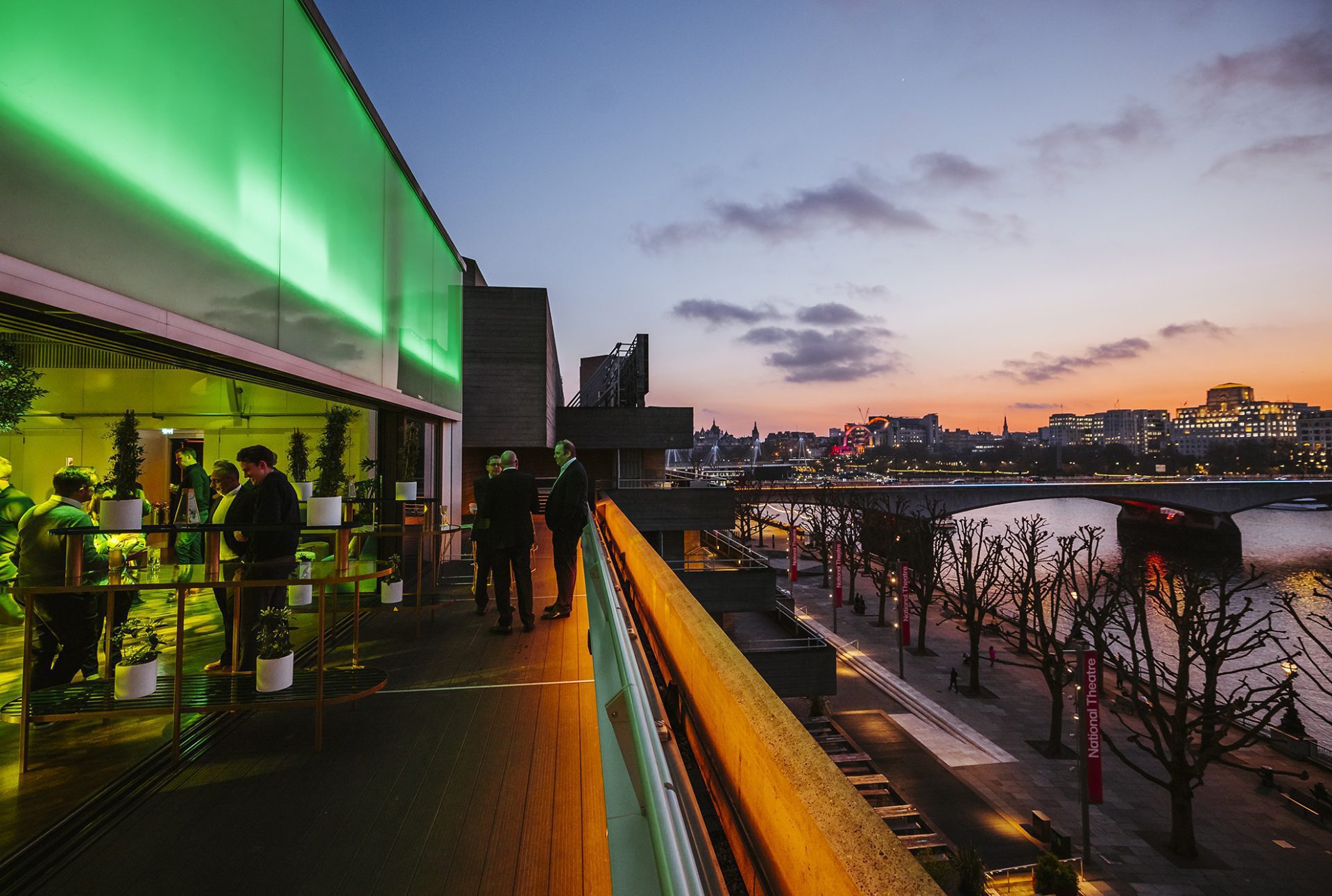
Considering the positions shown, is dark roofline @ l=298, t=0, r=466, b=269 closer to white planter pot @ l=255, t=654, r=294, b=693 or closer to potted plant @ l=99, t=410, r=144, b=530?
potted plant @ l=99, t=410, r=144, b=530

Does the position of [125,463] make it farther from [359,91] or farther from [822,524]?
[822,524]

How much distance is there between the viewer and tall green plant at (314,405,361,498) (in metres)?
7.02

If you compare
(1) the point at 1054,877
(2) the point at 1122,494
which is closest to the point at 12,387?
(1) the point at 1054,877

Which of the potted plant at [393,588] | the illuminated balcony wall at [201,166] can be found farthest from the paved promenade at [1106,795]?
the illuminated balcony wall at [201,166]

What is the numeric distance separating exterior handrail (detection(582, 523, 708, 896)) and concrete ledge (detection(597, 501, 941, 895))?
0.27 m

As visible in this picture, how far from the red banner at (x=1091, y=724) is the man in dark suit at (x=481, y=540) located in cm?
1177

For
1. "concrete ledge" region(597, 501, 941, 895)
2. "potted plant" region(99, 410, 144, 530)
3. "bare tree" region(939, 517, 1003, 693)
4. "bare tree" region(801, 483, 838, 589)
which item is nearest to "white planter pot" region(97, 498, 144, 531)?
"potted plant" region(99, 410, 144, 530)

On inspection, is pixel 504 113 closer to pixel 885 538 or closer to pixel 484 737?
pixel 885 538

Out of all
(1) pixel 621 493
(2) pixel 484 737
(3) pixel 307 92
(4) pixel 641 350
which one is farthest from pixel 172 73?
(4) pixel 641 350

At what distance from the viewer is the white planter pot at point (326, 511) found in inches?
170

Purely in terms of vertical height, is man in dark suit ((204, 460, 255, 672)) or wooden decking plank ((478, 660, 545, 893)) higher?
man in dark suit ((204, 460, 255, 672))

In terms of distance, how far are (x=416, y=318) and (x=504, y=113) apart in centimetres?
3026

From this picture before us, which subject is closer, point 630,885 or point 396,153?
point 630,885

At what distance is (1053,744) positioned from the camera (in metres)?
16.5
